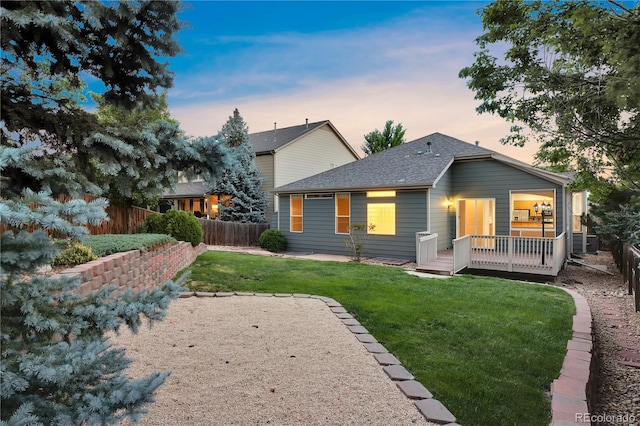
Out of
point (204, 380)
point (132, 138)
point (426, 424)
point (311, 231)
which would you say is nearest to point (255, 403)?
point (204, 380)

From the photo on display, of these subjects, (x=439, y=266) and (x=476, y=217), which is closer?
(x=439, y=266)

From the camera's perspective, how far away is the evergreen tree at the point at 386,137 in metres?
31.0

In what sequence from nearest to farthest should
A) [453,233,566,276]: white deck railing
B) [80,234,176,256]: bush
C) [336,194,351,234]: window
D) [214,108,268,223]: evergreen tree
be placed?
[80,234,176,256]: bush
[453,233,566,276]: white deck railing
[336,194,351,234]: window
[214,108,268,223]: evergreen tree

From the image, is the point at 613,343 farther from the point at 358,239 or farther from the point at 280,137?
the point at 280,137

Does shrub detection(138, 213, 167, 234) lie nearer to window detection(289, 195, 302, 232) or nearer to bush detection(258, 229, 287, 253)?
bush detection(258, 229, 287, 253)

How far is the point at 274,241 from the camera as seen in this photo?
15.7 metres

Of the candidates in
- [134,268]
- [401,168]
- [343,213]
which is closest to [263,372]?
[134,268]

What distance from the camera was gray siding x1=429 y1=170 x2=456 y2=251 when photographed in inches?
506

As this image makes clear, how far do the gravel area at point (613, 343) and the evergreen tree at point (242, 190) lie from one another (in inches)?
548

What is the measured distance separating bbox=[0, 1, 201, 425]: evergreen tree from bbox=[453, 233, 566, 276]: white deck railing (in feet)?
30.5

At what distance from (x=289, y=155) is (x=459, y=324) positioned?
17.0 meters

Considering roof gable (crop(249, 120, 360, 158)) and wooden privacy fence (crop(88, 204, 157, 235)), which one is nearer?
wooden privacy fence (crop(88, 204, 157, 235))

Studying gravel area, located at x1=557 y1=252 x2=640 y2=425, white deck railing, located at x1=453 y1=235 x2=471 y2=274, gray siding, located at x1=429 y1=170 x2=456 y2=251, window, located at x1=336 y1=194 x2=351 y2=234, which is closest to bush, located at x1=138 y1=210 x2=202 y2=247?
window, located at x1=336 y1=194 x2=351 y2=234

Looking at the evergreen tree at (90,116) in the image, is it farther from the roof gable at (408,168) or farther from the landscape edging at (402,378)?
the roof gable at (408,168)
